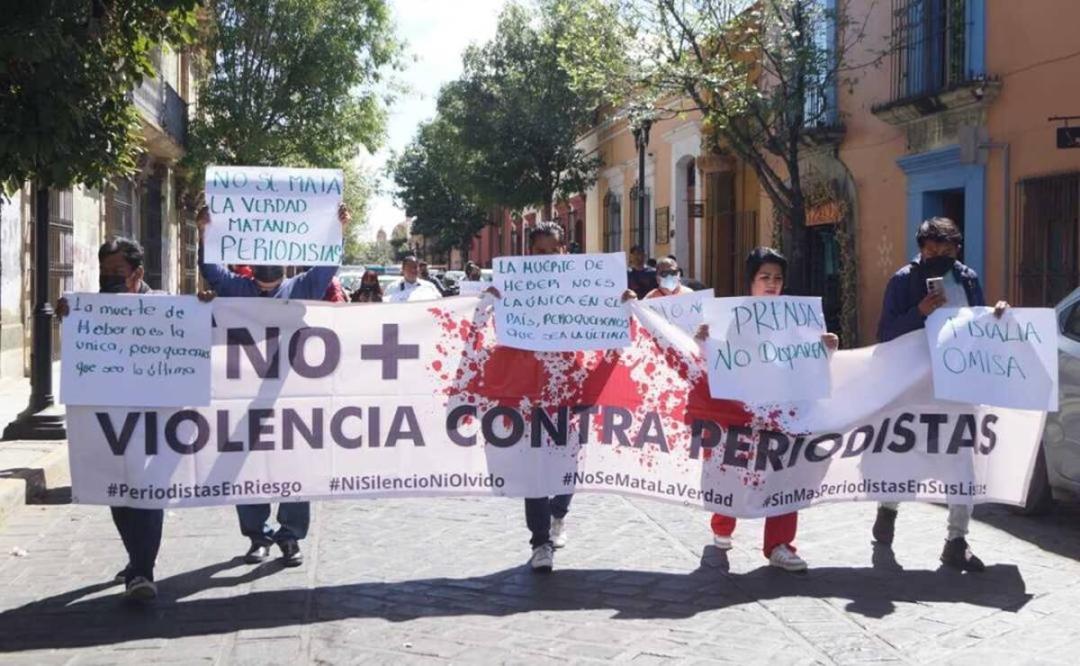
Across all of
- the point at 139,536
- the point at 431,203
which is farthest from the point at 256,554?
the point at 431,203

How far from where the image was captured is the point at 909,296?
6633 millimetres

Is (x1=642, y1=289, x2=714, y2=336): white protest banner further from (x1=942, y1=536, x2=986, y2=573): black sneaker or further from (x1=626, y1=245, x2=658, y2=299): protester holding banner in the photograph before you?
(x1=626, y1=245, x2=658, y2=299): protester holding banner

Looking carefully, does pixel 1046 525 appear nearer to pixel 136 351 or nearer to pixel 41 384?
pixel 136 351

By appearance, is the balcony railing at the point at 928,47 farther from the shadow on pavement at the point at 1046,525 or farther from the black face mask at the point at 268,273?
the black face mask at the point at 268,273

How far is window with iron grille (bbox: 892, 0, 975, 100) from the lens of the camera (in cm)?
1647

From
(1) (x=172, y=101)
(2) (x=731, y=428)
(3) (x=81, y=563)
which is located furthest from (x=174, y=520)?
(1) (x=172, y=101)

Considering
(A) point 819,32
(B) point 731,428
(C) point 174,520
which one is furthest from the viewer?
(A) point 819,32

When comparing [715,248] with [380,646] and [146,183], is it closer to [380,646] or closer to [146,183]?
[146,183]

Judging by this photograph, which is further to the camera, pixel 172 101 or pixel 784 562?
pixel 172 101

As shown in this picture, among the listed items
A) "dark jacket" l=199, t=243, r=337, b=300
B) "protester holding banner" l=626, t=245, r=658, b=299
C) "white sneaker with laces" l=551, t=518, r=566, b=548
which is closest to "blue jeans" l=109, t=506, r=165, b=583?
"dark jacket" l=199, t=243, r=337, b=300

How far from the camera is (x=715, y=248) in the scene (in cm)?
2722

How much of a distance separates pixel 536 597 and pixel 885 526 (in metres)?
2.22

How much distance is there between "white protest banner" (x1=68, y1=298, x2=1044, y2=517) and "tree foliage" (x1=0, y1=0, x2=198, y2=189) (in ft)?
5.41

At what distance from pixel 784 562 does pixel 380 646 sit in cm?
224
